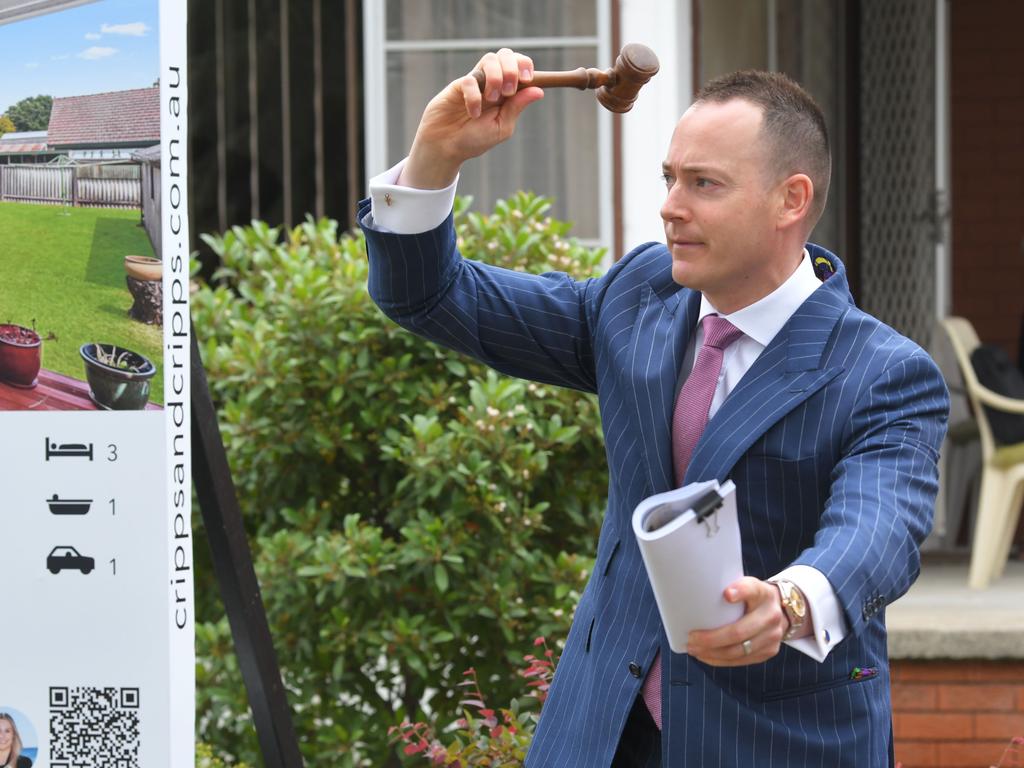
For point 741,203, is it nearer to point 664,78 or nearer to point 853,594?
point 853,594

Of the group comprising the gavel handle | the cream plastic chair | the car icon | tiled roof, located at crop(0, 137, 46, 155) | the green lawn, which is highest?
the gavel handle

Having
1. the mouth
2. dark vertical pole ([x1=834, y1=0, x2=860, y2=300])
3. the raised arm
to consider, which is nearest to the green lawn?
the raised arm

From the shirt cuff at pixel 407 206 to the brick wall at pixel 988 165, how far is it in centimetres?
676

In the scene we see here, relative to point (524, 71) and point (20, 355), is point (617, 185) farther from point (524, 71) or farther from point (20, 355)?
point (524, 71)

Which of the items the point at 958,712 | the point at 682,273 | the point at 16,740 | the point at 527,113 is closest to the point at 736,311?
the point at 682,273

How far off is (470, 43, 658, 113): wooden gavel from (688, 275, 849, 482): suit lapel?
1.31 feet

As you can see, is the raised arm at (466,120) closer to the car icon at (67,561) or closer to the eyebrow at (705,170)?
the eyebrow at (705,170)

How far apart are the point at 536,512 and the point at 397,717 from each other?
65cm

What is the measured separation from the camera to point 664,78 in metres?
5.44

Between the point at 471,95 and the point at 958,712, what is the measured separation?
3.32 metres

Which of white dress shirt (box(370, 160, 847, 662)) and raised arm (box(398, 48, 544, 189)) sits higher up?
raised arm (box(398, 48, 544, 189))

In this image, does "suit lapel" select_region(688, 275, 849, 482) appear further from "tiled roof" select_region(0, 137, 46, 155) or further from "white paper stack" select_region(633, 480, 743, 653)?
"tiled roof" select_region(0, 137, 46, 155)

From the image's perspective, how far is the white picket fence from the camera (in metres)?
2.65

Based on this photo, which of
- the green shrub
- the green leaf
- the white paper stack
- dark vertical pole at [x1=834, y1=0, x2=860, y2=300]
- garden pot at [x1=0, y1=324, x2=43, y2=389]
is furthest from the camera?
dark vertical pole at [x1=834, y1=0, x2=860, y2=300]
